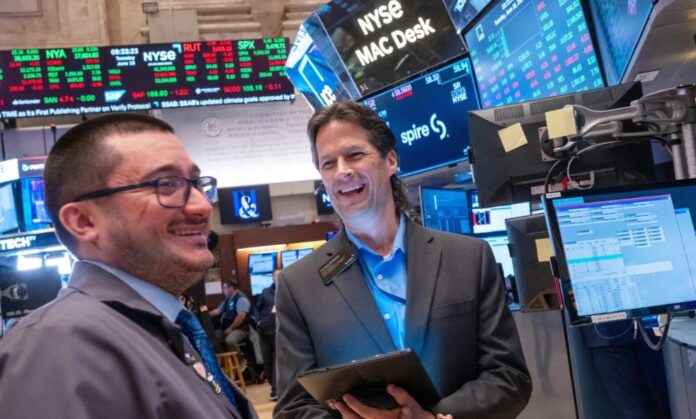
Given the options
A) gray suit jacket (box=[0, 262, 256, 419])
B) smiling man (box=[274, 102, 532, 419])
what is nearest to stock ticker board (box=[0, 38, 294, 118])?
smiling man (box=[274, 102, 532, 419])

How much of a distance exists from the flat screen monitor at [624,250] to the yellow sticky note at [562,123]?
0.41m

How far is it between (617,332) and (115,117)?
232cm

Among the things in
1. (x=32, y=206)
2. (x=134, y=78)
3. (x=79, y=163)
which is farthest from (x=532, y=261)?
(x=134, y=78)

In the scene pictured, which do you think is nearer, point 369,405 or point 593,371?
point 369,405

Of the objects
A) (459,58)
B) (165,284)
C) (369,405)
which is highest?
(459,58)

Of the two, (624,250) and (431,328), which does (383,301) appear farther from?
(624,250)

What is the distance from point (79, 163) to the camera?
1445 mm

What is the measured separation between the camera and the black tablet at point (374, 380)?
174 cm

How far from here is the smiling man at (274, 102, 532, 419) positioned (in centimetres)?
205

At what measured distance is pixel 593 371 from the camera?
3227 mm

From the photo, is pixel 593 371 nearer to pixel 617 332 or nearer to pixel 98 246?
pixel 617 332

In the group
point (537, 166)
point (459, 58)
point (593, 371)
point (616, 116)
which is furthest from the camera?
point (459, 58)

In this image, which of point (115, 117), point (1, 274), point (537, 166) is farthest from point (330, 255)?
point (1, 274)

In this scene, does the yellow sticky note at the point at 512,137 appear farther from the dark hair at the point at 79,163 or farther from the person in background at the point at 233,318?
the person in background at the point at 233,318
